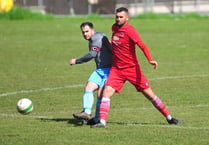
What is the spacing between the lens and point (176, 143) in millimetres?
9984

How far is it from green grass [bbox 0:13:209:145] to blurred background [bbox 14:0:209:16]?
1695 centimetres

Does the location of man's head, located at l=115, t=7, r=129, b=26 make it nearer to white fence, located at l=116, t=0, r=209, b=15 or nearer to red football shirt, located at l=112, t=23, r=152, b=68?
red football shirt, located at l=112, t=23, r=152, b=68

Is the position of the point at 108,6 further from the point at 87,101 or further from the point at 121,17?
the point at 121,17

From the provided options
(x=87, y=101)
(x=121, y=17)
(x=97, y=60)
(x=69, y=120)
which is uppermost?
(x=121, y=17)

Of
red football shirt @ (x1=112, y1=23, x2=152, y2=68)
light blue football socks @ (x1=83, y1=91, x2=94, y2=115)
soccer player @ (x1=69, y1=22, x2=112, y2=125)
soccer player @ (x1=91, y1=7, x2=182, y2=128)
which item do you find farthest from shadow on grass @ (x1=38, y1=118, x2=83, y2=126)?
red football shirt @ (x1=112, y1=23, x2=152, y2=68)

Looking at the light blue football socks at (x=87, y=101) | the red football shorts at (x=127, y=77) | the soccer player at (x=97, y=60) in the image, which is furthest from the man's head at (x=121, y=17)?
the light blue football socks at (x=87, y=101)

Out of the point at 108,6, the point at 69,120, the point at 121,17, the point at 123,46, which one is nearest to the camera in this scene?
the point at 121,17

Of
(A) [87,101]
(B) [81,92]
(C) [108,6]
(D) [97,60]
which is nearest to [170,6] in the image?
(C) [108,6]

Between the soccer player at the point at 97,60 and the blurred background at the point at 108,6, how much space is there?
3696 centimetres

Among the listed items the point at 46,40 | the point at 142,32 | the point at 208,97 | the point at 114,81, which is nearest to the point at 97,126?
the point at 114,81

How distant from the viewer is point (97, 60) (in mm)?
12250

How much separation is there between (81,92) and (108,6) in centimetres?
3714

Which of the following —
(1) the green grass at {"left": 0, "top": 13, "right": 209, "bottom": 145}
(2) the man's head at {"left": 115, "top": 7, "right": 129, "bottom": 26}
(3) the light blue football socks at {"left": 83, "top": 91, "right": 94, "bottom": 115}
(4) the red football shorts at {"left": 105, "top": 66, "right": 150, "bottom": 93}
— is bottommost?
Answer: (1) the green grass at {"left": 0, "top": 13, "right": 209, "bottom": 145}

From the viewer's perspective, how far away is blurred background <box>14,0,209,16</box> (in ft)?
164
